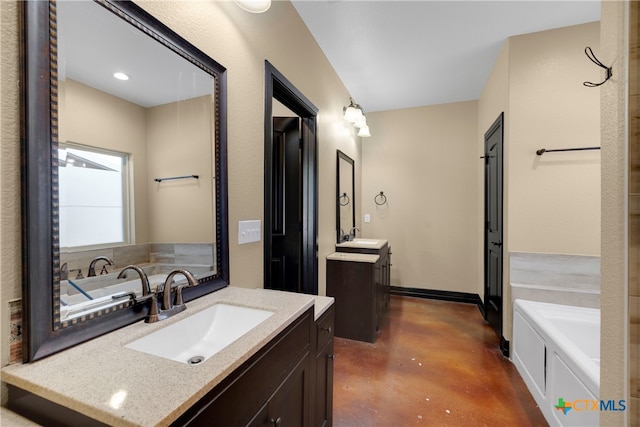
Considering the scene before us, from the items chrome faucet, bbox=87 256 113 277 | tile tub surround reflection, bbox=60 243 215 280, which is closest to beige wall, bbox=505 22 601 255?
tile tub surround reflection, bbox=60 243 215 280

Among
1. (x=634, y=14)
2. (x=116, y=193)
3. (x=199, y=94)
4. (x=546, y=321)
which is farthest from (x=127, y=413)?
(x=546, y=321)

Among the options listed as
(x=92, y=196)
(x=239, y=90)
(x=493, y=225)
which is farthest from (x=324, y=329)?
(x=493, y=225)

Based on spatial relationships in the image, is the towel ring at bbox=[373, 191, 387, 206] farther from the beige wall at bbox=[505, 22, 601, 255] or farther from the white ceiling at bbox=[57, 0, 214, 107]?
the white ceiling at bbox=[57, 0, 214, 107]

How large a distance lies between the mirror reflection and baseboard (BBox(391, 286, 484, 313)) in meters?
3.55

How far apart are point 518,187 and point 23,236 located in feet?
10.3

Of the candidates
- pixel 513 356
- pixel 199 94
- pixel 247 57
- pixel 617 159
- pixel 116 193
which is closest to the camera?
pixel 617 159

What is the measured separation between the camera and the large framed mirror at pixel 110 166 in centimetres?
70

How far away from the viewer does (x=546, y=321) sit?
1940 millimetres

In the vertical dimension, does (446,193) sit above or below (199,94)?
below

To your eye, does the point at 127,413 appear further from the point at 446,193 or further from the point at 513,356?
the point at 446,193

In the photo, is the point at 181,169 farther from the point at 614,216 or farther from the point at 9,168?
the point at 614,216

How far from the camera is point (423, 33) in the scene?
7.89 feet

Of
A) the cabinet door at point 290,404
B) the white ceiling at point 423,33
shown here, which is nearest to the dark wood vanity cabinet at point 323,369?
the cabinet door at point 290,404

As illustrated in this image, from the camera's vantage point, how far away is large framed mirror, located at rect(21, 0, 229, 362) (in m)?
0.70
